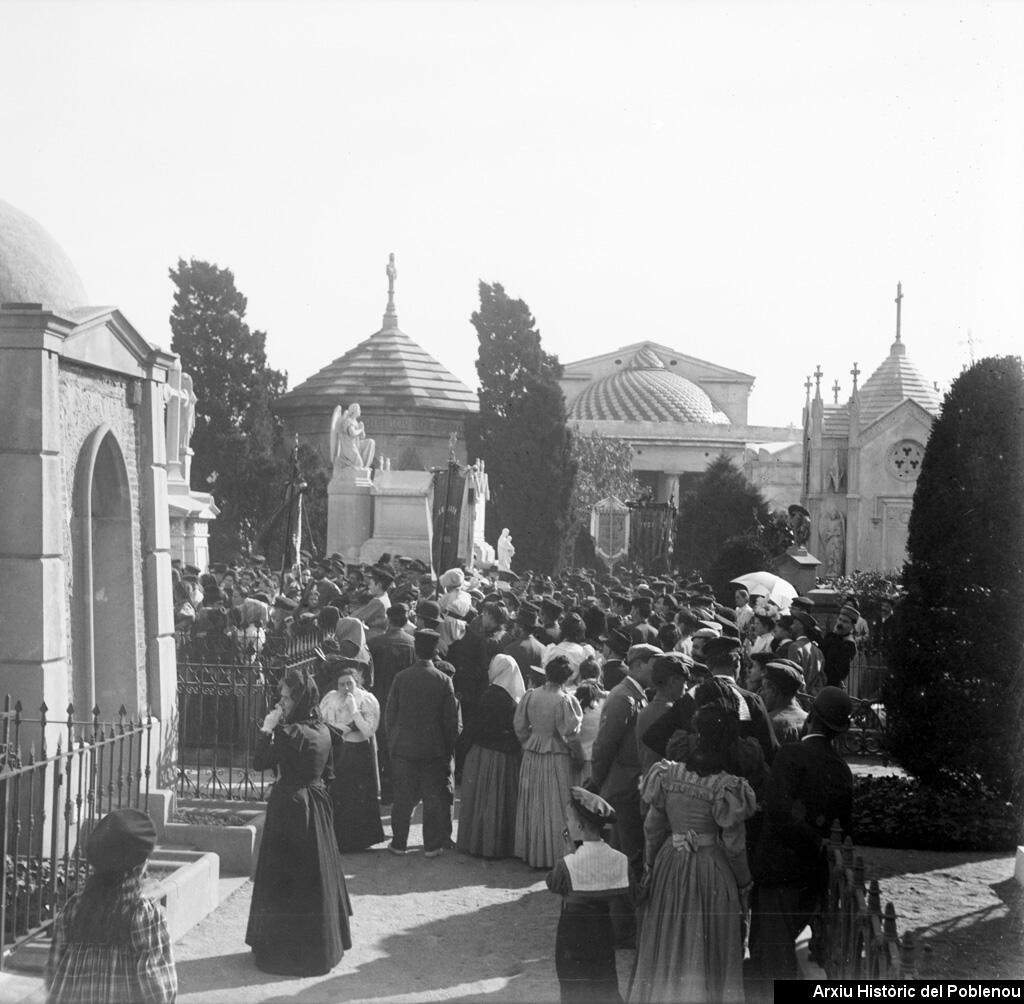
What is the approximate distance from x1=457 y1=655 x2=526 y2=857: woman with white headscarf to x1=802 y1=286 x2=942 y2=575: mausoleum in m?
31.4

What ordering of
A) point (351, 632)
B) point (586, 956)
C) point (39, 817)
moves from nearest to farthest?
point (586, 956)
point (39, 817)
point (351, 632)

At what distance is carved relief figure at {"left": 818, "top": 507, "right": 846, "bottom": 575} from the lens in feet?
135

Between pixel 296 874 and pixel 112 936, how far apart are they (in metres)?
2.52

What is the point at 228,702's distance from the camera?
495 inches

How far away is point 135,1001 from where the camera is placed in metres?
4.79

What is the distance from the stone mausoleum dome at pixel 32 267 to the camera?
8781mm

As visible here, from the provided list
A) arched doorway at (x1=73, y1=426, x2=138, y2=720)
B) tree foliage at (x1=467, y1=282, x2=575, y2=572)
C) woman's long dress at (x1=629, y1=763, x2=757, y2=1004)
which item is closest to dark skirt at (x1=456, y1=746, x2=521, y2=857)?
arched doorway at (x1=73, y1=426, x2=138, y2=720)

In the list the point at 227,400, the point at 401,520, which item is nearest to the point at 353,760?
the point at 401,520

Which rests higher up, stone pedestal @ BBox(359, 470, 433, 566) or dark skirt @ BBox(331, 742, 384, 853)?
stone pedestal @ BBox(359, 470, 433, 566)

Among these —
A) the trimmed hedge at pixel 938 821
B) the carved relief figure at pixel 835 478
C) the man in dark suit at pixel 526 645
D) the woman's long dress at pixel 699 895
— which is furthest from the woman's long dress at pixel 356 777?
the carved relief figure at pixel 835 478

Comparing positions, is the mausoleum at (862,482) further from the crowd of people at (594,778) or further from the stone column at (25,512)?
the stone column at (25,512)

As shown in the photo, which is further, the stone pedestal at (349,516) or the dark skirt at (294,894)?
the stone pedestal at (349,516)

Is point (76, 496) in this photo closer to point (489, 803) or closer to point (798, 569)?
point (489, 803)

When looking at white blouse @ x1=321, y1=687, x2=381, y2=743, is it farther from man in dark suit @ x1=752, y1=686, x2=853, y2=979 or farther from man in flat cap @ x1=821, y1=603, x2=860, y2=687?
man in flat cap @ x1=821, y1=603, x2=860, y2=687
